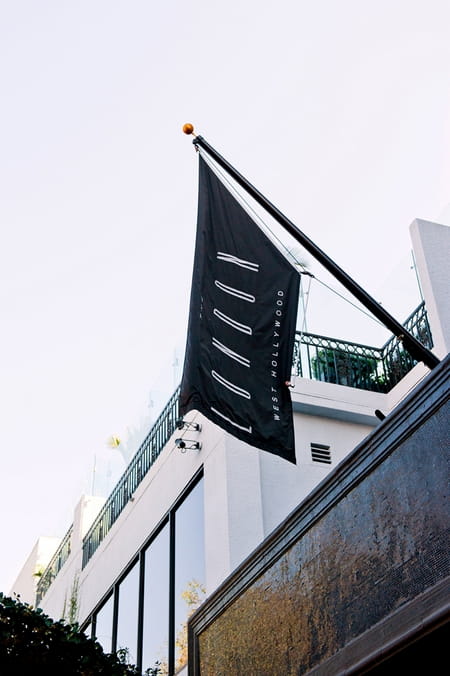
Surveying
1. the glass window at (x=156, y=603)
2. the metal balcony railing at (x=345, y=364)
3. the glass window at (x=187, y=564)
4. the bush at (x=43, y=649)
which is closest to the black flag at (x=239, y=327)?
the bush at (x=43, y=649)

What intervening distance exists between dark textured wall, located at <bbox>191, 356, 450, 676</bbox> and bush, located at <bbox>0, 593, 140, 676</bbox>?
2.42 meters

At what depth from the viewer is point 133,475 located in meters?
16.2

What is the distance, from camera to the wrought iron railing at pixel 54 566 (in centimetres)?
2055

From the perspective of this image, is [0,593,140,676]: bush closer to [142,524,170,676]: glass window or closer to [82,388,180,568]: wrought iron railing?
→ [142,524,170,676]: glass window

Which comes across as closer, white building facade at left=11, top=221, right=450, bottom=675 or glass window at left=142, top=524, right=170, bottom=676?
white building facade at left=11, top=221, right=450, bottom=675

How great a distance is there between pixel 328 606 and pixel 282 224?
3036 mm

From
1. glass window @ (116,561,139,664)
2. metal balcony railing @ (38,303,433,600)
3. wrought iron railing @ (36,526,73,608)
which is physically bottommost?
glass window @ (116,561,139,664)

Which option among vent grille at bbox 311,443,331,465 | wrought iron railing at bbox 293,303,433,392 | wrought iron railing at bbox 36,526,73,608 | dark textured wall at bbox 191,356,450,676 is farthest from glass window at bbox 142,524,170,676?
wrought iron railing at bbox 36,526,73,608

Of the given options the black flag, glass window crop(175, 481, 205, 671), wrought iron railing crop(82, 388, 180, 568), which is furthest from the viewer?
wrought iron railing crop(82, 388, 180, 568)

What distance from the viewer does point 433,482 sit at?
230 inches

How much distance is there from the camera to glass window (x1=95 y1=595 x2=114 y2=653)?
15.4 metres

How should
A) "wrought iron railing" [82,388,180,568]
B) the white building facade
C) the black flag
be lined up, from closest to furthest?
the black flag → the white building facade → "wrought iron railing" [82,388,180,568]

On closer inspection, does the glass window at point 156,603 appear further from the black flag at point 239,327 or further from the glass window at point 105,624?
the black flag at point 239,327

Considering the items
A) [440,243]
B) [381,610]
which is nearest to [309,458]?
[440,243]
